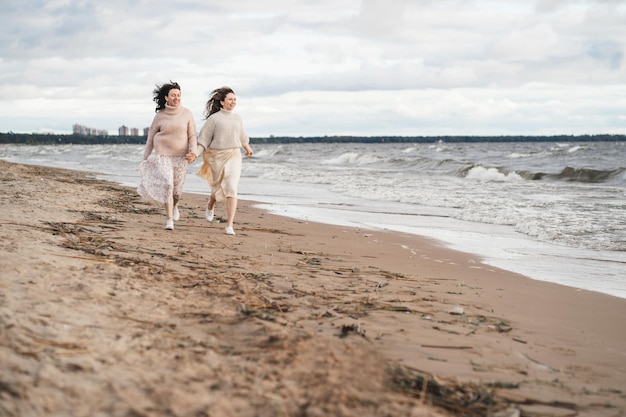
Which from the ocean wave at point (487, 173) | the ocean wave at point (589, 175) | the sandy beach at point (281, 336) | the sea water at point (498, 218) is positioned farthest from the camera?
the ocean wave at point (487, 173)

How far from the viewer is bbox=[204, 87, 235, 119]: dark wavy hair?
26.4 feet

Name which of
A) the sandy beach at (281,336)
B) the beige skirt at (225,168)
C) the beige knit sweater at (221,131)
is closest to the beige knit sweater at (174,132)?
the beige knit sweater at (221,131)

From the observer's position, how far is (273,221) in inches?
394

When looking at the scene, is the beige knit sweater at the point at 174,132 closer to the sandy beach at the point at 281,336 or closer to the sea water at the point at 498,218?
the sandy beach at the point at 281,336

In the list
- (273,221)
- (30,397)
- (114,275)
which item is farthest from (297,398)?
(273,221)

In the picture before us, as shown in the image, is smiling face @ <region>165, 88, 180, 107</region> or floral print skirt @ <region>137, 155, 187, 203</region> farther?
floral print skirt @ <region>137, 155, 187, 203</region>

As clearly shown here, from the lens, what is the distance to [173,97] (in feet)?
25.7

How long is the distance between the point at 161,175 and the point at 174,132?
1.80 feet

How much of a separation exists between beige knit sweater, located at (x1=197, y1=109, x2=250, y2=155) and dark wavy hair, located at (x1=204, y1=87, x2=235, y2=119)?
0.41ft

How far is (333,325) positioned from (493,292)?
200 centimetres

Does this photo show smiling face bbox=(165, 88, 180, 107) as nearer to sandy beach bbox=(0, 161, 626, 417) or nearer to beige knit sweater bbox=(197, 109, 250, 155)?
beige knit sweater bbox=(197, 109, 250, 155)

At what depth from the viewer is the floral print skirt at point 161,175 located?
8.03 meters

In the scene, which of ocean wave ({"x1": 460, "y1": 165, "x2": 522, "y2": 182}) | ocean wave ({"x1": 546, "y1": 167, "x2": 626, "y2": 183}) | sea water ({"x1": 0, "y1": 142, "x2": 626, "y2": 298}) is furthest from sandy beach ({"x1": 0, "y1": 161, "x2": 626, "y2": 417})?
ocean wave ({"x1": 460, "y1": 165, "x2": 522, "y2": 182})

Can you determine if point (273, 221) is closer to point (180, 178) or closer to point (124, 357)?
point (180, 178)
